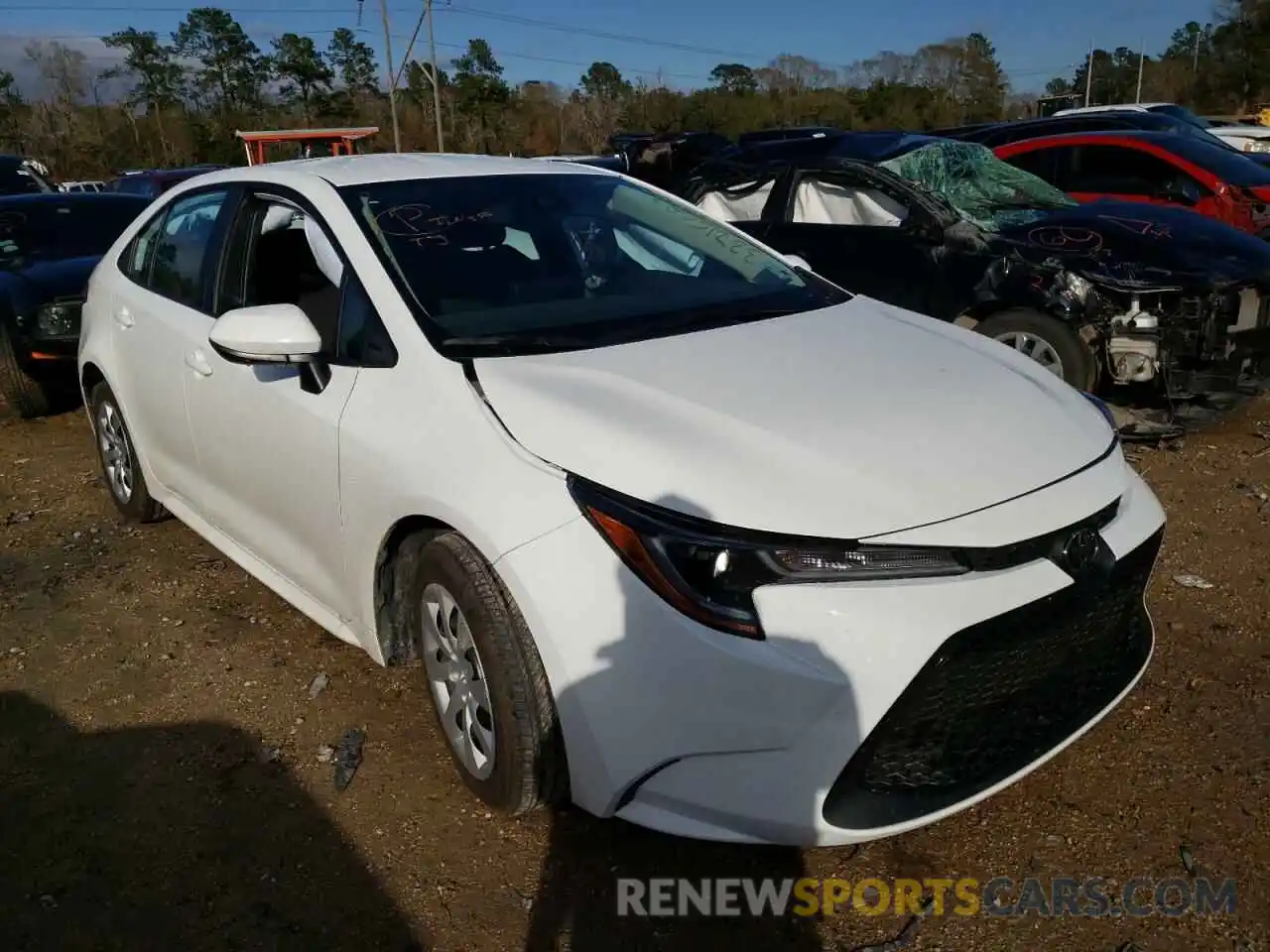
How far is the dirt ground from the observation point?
2381 mm

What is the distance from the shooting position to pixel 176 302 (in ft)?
12.7

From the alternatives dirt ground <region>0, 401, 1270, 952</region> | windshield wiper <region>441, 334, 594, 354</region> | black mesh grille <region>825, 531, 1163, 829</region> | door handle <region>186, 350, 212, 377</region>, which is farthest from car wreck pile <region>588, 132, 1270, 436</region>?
door handle <region>186, 350, 212, 377</region>

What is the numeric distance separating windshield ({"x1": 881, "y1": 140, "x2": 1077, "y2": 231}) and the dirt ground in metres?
2.98

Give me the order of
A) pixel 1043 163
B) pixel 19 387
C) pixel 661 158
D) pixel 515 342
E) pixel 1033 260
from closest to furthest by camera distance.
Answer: pixel 515 342 → pixel 1033 260 → pixel 19 387 → pixel 1043 163 → pixel 661 158

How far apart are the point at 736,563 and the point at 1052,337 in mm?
3746

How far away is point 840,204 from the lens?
258 inches

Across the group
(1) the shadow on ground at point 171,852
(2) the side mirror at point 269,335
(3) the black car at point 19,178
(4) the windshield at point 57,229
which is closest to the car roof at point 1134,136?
(4) the windshield at point 57,229

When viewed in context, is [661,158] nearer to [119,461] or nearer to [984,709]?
[119,461]

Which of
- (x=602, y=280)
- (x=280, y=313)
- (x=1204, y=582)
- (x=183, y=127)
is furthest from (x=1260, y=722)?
(x=183, y=127)

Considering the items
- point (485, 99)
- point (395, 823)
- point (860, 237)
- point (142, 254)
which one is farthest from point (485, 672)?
point (485, 99)

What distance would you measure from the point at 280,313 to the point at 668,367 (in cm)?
111

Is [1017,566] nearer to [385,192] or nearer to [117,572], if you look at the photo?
[385,192]

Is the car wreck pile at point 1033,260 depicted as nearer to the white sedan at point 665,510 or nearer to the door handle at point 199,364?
the white sedan at point 665,510

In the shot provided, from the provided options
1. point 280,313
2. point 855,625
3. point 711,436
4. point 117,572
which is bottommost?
point 117,572
